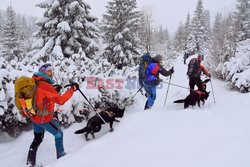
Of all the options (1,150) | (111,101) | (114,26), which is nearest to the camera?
Answer: (1,150)

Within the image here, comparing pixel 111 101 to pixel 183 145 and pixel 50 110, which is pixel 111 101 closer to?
pixel 50 110

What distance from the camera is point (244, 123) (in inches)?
179

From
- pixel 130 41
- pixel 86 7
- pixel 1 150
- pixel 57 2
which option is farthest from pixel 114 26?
pixel 1 150

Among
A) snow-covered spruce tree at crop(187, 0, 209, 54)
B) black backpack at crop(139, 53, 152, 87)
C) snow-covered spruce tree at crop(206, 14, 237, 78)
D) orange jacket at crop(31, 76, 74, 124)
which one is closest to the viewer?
orange jacket at crop(31, 76, 74, 124)

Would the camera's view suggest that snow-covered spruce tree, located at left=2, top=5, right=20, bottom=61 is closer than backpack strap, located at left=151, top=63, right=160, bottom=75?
No

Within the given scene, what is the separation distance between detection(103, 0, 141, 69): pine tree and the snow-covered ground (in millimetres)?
10589

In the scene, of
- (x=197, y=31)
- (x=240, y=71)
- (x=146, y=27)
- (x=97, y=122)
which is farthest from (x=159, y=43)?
(x=97, y=122)

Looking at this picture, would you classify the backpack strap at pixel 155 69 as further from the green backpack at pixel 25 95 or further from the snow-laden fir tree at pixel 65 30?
the snow-laden fir tree at pixel 65 30

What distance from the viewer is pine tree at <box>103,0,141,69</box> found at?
618 inches

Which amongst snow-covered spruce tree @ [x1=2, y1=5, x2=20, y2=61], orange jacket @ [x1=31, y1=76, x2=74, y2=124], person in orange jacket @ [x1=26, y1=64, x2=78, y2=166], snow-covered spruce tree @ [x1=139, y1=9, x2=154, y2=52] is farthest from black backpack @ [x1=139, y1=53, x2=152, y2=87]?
snow-covered spruce tree @ [x1=139, y1=9, x2=154, y2=52]

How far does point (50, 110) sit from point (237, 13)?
26.8 metres

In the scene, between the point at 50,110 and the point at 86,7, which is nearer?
the point at 50,110

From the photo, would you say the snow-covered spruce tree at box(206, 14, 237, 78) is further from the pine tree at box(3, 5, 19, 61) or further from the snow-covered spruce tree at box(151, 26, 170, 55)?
the snow-covered spruce tree at box(151, 26, 170, 55)

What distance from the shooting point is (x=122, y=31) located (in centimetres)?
1569
